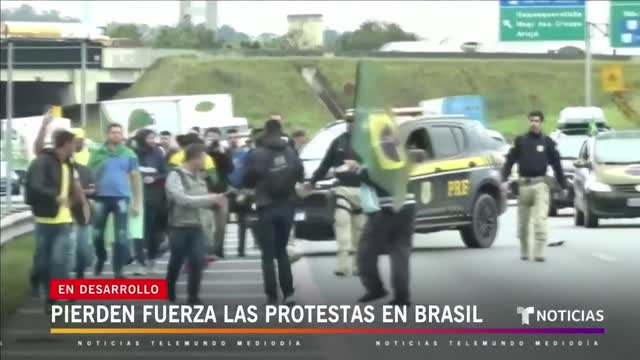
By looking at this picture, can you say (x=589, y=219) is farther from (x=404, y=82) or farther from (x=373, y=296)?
(x=404, y=82)

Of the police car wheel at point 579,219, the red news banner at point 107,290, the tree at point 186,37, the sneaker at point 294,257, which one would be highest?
the tree at point 186,37

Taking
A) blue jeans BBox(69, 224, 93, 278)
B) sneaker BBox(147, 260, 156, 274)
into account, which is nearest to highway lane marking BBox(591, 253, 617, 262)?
blue jeans BBox(69, 224, 93, 278)

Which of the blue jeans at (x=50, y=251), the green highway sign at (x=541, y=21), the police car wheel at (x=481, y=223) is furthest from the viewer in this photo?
the police car wheel at (x=481, y=223)

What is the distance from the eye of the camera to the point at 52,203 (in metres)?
9.35

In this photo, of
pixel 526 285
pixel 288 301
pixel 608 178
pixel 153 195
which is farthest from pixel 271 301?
pixel 153 195

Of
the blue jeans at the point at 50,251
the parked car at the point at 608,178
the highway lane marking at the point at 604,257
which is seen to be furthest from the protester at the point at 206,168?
the highway lane marking at the point at 604,257

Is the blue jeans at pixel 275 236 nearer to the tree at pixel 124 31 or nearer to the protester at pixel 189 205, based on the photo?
the protester at pixel 189 205

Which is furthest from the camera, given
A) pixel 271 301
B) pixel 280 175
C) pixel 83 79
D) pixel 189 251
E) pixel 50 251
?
pixel 189 251

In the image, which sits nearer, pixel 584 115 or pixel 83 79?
pixel 83 79

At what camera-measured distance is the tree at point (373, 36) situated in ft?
21.8

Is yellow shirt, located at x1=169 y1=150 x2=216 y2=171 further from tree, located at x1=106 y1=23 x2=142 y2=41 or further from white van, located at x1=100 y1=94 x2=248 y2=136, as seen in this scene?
tree, located at x1=106 y1=23 x2=142 y2=41

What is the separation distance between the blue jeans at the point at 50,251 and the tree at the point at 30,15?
8.28 feet

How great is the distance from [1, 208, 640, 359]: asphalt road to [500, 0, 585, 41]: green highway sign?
1.18 m

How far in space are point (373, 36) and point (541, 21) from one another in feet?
3.13
